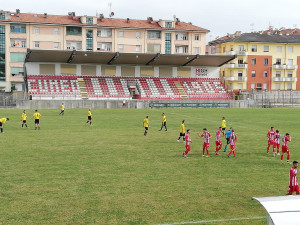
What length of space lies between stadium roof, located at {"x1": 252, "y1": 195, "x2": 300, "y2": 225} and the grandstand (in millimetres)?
61259

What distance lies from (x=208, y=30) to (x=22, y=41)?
40874 millimetres

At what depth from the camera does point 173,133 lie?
3278 centimetres

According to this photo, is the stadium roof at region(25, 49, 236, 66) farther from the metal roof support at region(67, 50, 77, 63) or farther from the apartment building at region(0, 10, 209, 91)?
the apartment building at region(0, 10, 209, 91)

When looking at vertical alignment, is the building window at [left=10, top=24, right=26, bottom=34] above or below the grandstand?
above

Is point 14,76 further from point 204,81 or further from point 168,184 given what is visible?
point 168,184

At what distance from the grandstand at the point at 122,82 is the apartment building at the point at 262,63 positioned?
885 centimetres

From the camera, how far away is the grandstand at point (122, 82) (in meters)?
67.7

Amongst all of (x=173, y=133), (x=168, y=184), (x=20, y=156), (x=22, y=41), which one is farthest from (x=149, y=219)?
(x=22, y=41)

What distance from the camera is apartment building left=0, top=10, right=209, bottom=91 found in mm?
80062

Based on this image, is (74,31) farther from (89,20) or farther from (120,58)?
(120,58)

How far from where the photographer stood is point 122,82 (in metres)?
74.4

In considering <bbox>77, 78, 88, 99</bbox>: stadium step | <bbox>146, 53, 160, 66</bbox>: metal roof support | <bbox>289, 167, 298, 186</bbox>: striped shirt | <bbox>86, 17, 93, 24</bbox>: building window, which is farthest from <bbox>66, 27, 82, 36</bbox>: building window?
<bbox>289, 167, 298, 186</bbox>: striped shirt

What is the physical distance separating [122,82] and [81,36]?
16.0 meters

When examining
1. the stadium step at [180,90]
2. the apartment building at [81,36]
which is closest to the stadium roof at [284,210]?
the stadium step at [180,90]
